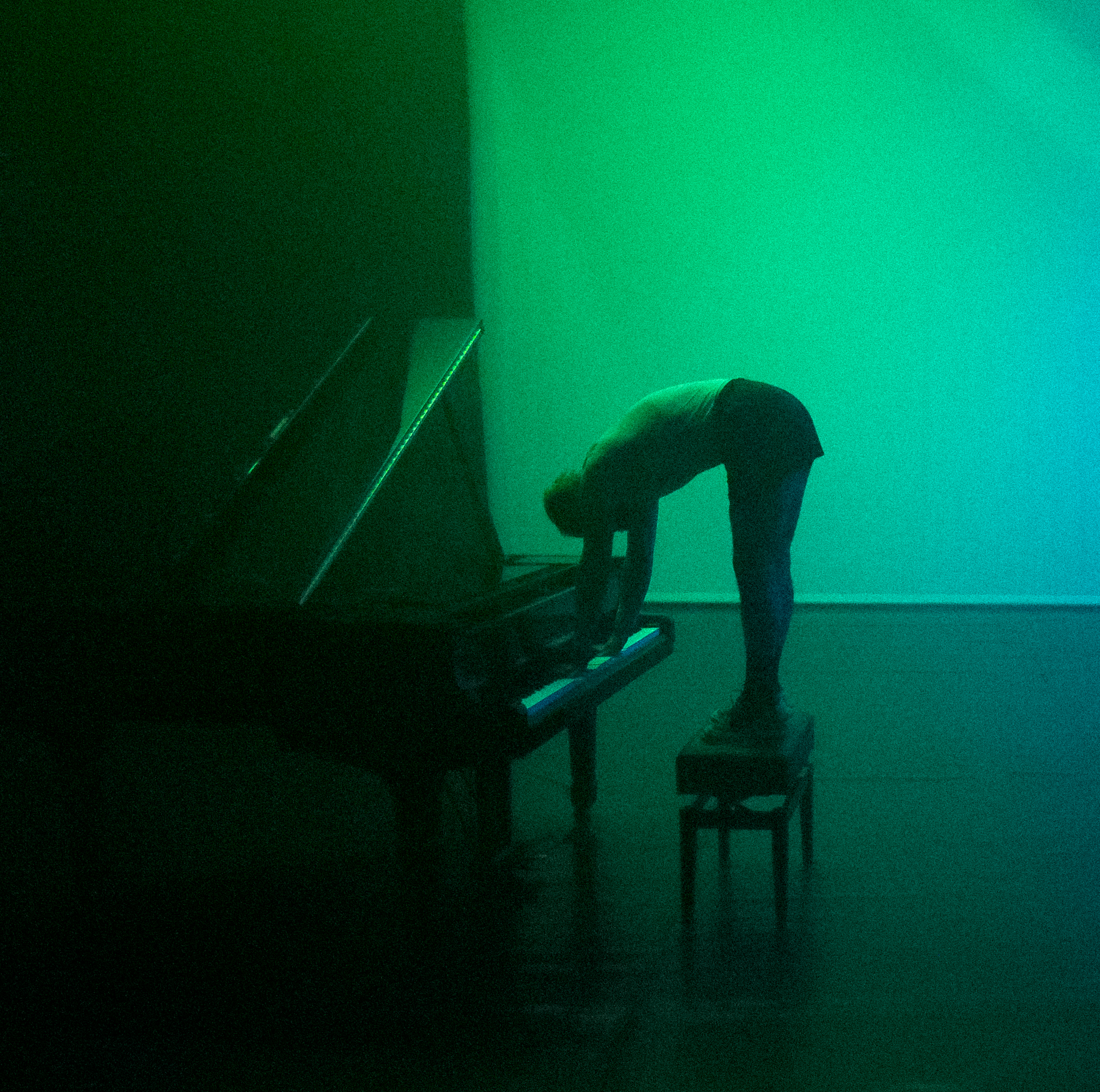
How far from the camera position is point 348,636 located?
2.05 meters

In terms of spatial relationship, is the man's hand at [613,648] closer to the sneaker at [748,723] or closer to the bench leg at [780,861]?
the sneaker at [748,723]

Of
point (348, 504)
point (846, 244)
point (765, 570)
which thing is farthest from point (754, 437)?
point (846, 244)

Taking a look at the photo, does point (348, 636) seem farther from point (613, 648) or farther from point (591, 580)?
point (613, 648)

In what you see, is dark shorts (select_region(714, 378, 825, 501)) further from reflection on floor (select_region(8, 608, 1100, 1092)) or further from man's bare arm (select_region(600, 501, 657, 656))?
reflection on floor (select_region(8, 608, 1100, 1092))

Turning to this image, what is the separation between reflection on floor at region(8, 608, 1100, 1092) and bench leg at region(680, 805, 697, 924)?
0.06m

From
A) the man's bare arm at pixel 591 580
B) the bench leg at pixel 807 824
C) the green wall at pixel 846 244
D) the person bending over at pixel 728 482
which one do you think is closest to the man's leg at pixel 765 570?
the person bending over at pixel 728 482

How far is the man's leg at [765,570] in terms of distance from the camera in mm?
2637

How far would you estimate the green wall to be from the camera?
613cm

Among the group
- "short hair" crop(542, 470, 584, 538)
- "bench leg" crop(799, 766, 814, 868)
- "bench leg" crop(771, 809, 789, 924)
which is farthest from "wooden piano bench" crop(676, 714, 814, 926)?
"short hair" crop(542, 470, 584, 538)

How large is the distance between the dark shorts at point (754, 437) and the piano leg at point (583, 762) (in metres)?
0.96

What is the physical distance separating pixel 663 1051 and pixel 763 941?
0.57m

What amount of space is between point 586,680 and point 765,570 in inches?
17.1

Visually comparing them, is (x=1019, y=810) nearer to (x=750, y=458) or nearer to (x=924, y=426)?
(x=750, y=458)

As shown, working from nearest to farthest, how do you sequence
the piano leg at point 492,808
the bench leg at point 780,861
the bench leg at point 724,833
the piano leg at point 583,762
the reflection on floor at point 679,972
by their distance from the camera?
the reflection on floor at point 679,972
the bench leg at point 780,861
the bench leg at point 724,833
the piano leg at point 492,808
the piano leg at point 583,762
